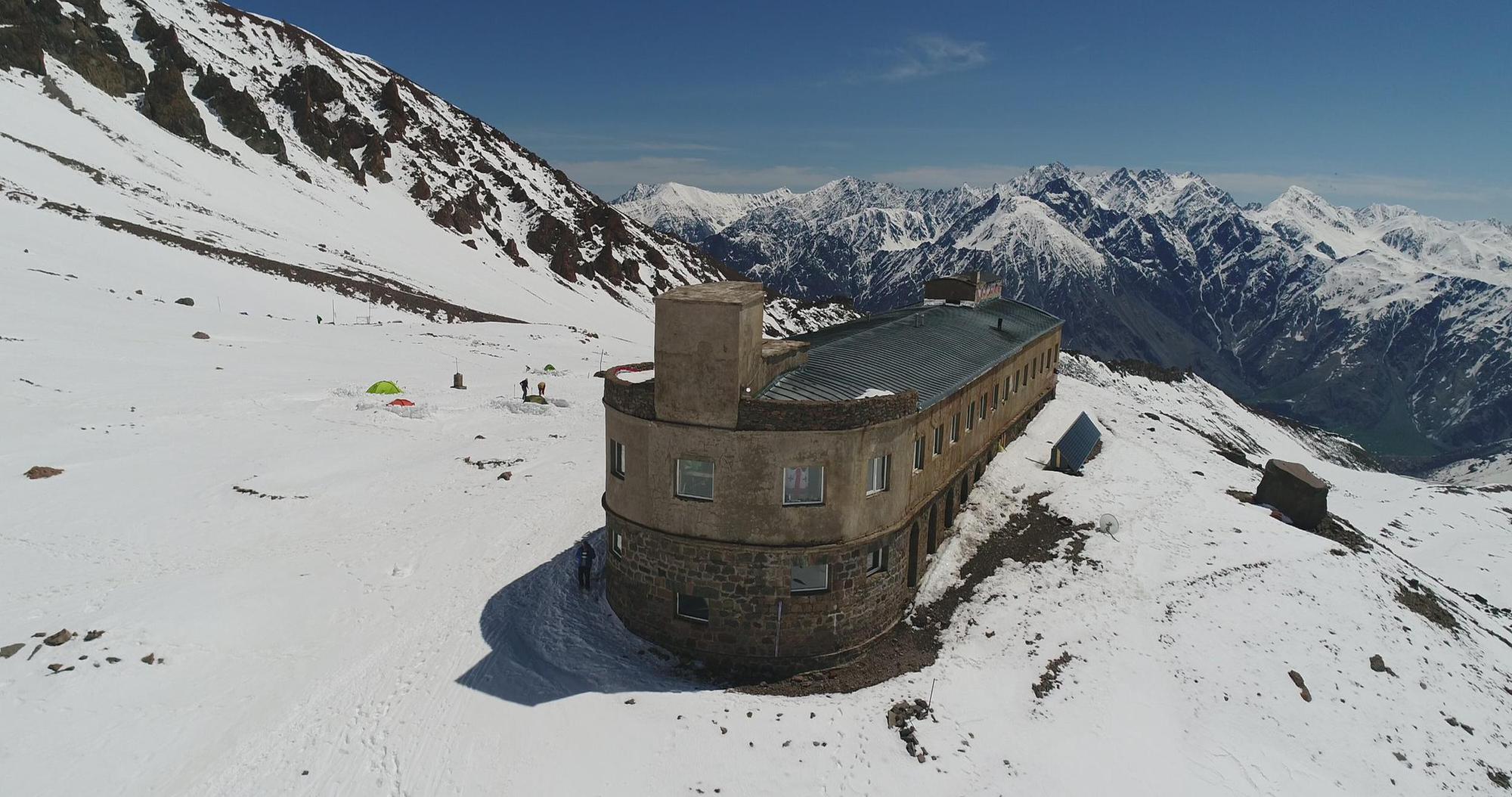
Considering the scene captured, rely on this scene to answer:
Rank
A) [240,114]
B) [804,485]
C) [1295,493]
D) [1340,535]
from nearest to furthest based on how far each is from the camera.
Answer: [804,485]
[1340,535]
[1295,493]
[240,114]

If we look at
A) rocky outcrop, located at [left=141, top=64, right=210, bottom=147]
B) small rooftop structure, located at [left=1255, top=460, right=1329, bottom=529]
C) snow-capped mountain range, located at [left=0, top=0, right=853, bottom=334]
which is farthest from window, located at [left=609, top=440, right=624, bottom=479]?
rocky outcrop, located at [left=141, top=64, right=210, bottom=147]

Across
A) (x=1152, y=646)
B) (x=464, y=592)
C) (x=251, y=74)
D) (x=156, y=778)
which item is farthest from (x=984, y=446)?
(x=251, y=74)

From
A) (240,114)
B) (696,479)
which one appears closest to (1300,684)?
(696,479)

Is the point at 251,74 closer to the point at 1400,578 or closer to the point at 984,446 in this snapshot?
the point at 984,446

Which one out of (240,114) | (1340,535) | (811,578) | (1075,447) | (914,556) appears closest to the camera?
(811,578)

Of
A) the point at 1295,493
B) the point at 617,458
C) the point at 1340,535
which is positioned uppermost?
the point at 617,458

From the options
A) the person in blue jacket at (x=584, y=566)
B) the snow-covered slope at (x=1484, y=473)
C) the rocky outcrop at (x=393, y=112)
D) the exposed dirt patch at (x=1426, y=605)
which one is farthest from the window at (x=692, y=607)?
the snow-covered slope at (x=1484, y=473)

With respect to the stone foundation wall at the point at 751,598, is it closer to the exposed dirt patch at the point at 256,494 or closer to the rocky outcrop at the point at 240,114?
the exposed dirt patch at the point at 256,494

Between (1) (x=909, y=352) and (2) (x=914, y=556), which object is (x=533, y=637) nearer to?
(2) (x=914, y=556)
